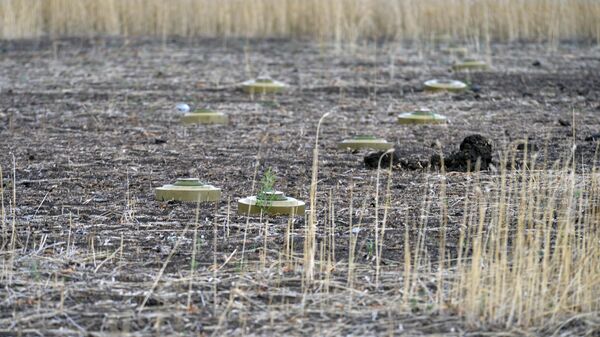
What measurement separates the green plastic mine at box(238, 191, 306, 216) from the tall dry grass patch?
13.1 meters

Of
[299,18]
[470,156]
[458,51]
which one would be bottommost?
[470,156]

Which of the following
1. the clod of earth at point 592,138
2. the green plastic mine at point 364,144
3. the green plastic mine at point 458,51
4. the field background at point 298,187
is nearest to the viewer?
the field background at point 298,187

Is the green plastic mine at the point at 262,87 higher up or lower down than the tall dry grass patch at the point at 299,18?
lower down

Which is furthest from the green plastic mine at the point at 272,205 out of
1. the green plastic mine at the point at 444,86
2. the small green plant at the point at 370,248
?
the green plastic mine at the point at 444,86

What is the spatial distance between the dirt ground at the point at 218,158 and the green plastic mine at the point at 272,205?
62mm

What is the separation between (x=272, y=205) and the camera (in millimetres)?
6555

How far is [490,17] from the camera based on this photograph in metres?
20.1

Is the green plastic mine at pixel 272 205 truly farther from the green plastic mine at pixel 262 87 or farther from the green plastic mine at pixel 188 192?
the green plastic mine at pixel 262 87

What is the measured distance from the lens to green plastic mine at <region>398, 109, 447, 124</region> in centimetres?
1073

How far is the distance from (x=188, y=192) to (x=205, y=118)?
3.83m

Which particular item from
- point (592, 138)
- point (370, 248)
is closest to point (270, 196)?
point (370, 248)

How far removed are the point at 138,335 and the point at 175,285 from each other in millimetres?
640

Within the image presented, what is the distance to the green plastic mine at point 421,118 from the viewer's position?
10.7m

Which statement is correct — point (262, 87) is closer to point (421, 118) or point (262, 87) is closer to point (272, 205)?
point (421, 118)
